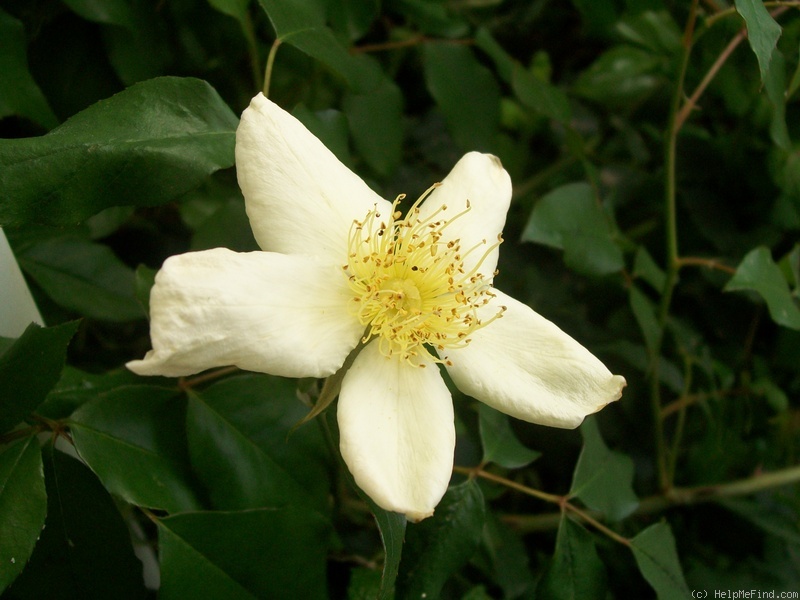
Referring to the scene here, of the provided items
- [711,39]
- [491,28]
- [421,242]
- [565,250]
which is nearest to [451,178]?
[421,242]

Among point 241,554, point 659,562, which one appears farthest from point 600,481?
point 241,554

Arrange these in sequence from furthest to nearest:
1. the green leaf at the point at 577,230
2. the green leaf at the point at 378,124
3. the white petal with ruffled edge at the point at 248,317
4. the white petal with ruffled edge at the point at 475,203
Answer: the green leaf at the point at 378,124 → the green leaf at the point at 577,230 → the white petal with ruffled edge at the point at 475,203 → the white petal with ruffled edge at the point at 248,317

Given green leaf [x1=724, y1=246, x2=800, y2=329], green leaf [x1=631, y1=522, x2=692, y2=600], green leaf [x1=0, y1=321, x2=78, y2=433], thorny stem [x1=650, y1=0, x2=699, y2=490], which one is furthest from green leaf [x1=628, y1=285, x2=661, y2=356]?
green leaf [x1=0, y1=321, x2=78, y2=433]

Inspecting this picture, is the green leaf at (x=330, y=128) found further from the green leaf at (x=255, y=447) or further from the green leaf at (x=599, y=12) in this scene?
the green leaf at (x=599, y=12)

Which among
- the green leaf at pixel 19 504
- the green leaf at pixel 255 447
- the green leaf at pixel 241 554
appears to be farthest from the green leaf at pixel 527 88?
the green leaf at pixel 19 504

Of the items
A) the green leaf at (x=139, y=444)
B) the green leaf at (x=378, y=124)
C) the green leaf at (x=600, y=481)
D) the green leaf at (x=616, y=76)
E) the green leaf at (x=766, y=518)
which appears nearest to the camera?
the green leaf at (x=139, y=444)

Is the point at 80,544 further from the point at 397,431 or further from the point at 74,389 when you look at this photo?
the point at 397,431

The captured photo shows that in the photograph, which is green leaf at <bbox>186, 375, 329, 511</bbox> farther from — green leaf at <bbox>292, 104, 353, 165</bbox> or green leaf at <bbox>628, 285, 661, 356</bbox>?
green leaf at <bbox>628, 285, 661, 356</bbox>
